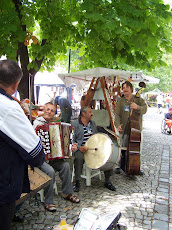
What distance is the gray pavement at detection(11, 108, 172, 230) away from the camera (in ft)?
11.4

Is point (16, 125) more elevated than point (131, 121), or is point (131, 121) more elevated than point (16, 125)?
point (16, 125)

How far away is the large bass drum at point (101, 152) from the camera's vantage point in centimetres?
439

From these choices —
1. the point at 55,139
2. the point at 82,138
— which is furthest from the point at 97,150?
the point at 55,139

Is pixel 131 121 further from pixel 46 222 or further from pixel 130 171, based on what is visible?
pixel 46 222

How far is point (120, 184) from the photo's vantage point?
5062 mm

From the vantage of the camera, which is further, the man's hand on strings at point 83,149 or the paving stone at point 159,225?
the man's hand on strings at point 83,149

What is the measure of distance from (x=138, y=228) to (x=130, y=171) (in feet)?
5.93

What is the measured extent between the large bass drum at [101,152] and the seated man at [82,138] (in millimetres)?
135

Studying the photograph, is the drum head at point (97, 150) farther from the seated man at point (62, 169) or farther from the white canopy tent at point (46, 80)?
Answer: the white canopy tent at point (46, 80)

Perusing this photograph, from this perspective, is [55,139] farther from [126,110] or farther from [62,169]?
[126,110]

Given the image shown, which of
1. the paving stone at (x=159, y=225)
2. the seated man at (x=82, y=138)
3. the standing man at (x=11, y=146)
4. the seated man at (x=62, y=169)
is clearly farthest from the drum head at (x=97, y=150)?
the standing man at (x=11, y=146)

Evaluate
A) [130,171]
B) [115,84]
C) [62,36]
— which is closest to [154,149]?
[115,84]

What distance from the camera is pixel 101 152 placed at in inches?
176

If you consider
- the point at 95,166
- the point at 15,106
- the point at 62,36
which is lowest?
the point at 95,166
